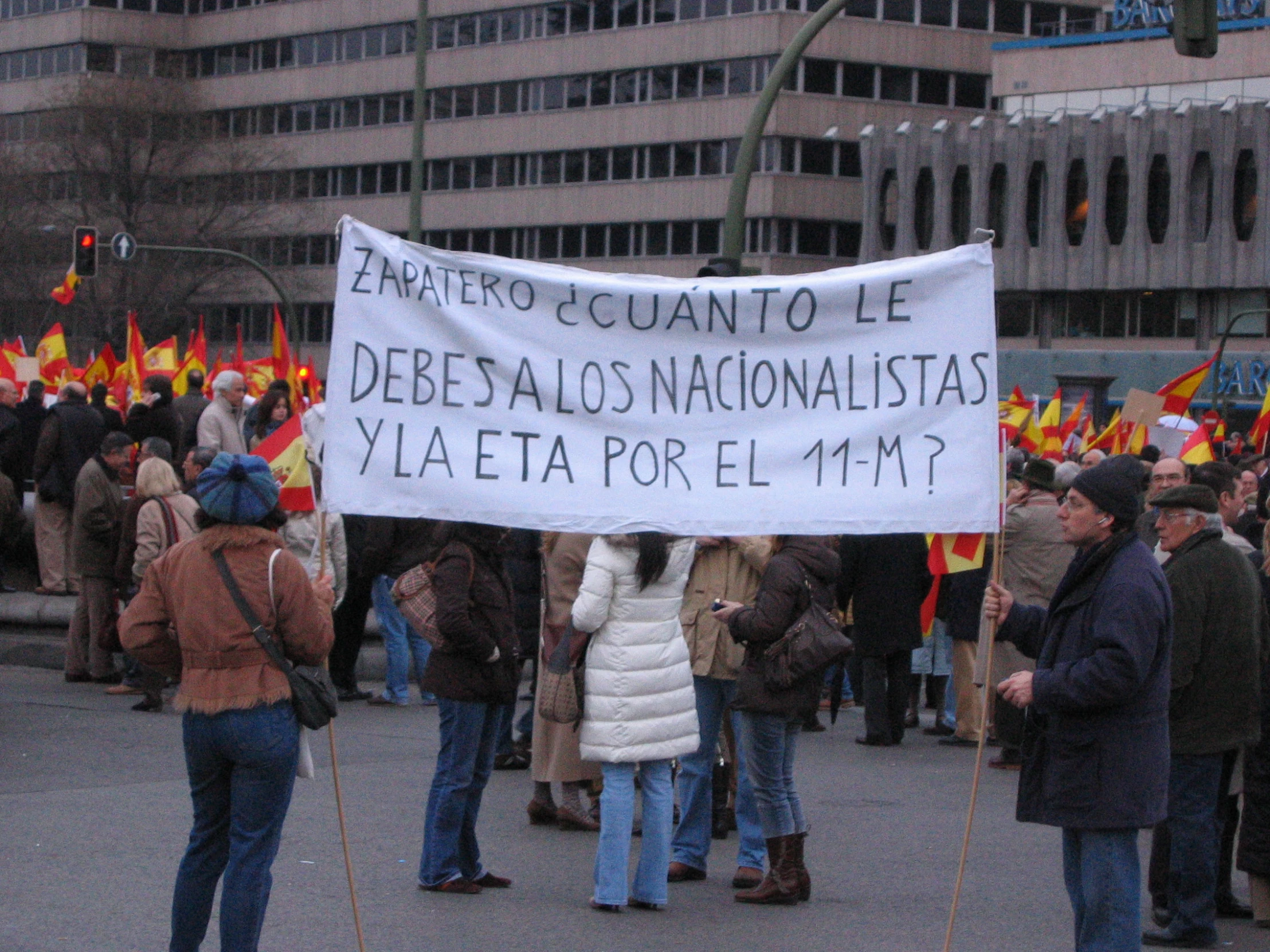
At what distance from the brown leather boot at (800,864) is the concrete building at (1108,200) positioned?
47731mm

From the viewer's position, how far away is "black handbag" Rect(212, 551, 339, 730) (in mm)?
6066

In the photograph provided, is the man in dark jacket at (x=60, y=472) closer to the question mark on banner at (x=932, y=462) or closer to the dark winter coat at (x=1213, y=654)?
the dark winter coat at (x=1213, y=654)

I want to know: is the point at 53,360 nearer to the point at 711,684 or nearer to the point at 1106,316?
the point at 711,684

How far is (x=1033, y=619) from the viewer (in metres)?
6.43

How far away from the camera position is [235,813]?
609 centimetres

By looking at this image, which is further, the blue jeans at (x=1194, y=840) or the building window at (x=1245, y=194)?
the building window at (x=1245, y=194)

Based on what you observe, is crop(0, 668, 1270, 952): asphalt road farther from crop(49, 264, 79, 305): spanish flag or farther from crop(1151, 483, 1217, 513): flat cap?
crop(49, 264, 79, 305): spanish flag

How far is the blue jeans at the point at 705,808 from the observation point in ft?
26.8

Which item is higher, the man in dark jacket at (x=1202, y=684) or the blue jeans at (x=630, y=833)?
the man in dark jacket at (x=1202, y=684)

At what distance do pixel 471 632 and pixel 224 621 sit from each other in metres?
1.68

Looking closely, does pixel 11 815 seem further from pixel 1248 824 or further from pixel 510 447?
pixel 1248 824

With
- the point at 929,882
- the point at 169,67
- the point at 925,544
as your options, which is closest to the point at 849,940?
the point at 929,882

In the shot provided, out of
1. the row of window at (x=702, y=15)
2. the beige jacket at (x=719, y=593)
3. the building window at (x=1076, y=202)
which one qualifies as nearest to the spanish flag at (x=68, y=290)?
the beige jacket at (x=719, y=593)

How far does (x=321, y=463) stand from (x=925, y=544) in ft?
24.8
